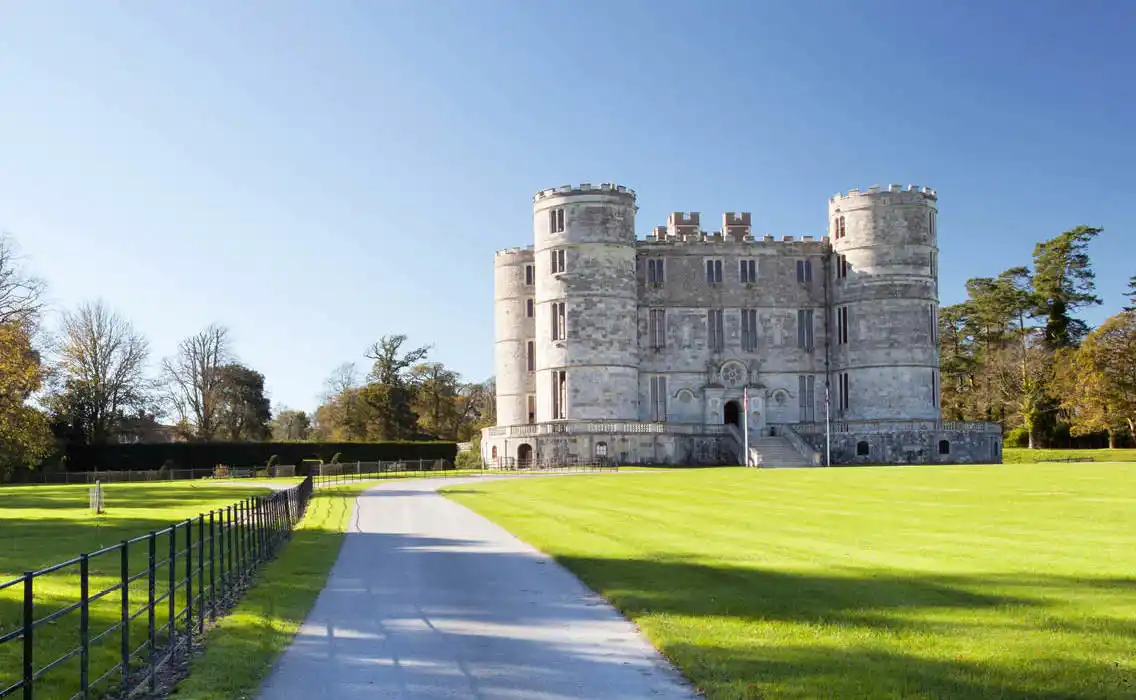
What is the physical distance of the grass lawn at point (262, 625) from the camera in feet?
31.9

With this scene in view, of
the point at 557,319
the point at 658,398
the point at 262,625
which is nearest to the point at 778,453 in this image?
the point at 658,398

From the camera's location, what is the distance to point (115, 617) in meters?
12.9

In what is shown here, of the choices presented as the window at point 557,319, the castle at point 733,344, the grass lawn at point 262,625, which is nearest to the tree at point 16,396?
the grass lawn at point 262,625

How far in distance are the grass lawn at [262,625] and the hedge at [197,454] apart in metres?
52.6

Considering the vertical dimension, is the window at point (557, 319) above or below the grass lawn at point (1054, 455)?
above

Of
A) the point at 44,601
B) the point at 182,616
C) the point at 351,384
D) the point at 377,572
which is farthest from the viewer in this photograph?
the point at 351,384

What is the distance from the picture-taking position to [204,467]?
237ft

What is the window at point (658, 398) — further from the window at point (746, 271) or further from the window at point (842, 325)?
the window at point (842, 325)

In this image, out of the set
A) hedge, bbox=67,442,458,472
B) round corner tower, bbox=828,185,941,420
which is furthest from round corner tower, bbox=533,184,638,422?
hedge, bbox=67,442,458,472

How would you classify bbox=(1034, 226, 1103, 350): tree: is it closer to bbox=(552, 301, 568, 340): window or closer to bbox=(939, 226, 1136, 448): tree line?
bbox=(939, 226, 1136, 448): tree line

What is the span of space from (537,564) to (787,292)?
202ft

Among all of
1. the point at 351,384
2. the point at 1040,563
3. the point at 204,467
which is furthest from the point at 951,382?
the point at 1040,563

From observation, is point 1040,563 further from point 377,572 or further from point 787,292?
point 787,292

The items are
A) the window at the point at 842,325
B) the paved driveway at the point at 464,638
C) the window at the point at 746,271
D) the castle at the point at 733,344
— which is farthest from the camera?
the window at the point at 746,271
